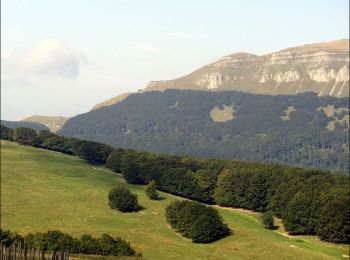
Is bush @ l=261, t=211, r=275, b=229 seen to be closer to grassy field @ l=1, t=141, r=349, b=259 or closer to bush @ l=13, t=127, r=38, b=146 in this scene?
grassy field @ l=1, t=141, r=349, b=259

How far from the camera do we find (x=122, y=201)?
112m

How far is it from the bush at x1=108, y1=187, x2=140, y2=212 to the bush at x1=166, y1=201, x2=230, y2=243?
1131 cm

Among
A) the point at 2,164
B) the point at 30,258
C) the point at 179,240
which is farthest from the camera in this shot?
the point at 2,164

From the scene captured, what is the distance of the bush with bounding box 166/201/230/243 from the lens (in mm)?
94938

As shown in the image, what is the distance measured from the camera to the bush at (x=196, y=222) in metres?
94.9

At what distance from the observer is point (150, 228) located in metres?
98.4

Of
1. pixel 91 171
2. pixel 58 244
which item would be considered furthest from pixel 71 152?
pixel 58 244

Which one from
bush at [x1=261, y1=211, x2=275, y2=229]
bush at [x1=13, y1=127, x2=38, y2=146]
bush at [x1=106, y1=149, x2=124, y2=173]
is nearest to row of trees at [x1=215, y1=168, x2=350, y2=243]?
bush at [x1=261, y1=211, x2=275, y2=229]

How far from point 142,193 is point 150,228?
35038mm

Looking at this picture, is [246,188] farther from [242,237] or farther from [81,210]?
[81,210]

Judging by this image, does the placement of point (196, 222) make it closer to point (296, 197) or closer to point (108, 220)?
point (108, 220)

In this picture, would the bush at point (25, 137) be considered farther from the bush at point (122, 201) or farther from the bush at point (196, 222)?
the bush at point (196, 222)

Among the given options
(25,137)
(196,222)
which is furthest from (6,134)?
(196,222)

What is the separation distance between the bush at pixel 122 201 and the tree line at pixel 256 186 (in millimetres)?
25388
